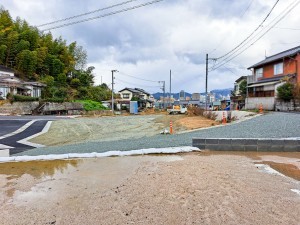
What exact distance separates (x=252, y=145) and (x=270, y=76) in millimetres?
22986

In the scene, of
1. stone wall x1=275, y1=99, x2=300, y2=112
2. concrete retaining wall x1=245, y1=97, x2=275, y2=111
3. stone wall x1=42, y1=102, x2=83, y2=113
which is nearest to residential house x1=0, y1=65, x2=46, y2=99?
stone wall x1=42, y1=102, x2=83, y2=113

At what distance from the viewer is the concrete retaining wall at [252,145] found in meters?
6.54

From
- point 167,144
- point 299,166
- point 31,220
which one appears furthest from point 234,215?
point 167,144

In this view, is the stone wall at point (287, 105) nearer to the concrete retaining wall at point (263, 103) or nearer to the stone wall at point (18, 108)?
the concrete retaining wall at point (263, 103)

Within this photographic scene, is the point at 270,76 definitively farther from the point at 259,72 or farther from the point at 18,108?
the point at 18,108

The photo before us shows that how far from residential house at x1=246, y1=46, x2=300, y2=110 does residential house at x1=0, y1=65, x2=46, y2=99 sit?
2576 centimetres

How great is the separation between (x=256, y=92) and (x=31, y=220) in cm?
2916

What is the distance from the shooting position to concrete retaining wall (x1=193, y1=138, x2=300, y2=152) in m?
6.54

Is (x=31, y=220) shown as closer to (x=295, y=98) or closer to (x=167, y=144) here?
(x=167, y=144)

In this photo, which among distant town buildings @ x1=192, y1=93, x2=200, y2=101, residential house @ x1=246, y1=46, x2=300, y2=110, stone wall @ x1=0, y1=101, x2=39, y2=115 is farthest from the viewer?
distant town buildings @ x1=192, y1=93, x2=200, y2=101

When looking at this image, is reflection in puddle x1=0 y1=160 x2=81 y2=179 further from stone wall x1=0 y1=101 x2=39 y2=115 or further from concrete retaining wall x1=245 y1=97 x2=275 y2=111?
stone wall x1=0 y1=101 x2=39 y2=115

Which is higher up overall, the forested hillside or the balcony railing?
the forested hillside

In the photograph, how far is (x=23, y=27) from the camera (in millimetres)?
36812

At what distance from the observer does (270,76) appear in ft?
88.2
